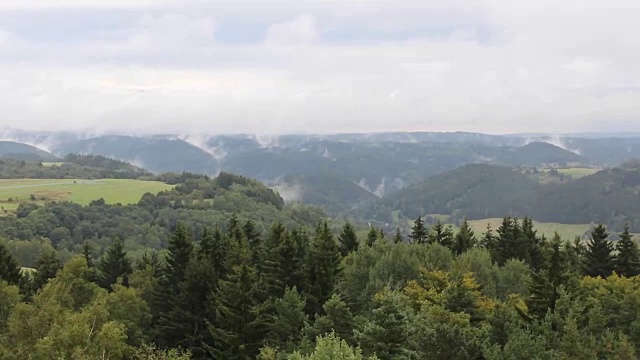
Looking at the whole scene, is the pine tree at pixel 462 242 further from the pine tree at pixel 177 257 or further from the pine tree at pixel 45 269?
the pine tree at pixel 45 269

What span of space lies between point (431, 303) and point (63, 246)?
165 meters

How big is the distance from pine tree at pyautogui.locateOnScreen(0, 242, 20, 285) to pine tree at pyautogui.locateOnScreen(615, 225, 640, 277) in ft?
217

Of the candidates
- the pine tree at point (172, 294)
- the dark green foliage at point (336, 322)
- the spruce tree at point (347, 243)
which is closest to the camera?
the dark green foliage at point (336, 322)

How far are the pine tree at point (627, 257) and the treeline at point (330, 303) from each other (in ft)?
0.44

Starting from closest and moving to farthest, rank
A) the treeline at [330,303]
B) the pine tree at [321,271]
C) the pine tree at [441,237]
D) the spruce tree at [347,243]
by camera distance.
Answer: the treeline at [330,303], the pine tree at [321,271], the spruce tree at [347,243], the pine tree at [441,237]

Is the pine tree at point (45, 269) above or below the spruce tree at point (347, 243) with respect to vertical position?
below

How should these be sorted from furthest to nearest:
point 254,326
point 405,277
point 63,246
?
point 63,246, point 405,277, point 254,326

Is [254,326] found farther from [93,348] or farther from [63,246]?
[63,246]

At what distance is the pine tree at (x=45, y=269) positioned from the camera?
72.6 metres

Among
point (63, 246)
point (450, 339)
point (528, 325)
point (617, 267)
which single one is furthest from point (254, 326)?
point (63, 246)

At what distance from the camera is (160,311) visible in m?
59.0

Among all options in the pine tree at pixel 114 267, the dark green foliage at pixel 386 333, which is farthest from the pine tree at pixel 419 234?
the dark green foliage at pixel 386 333

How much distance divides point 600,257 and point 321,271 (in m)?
35.9

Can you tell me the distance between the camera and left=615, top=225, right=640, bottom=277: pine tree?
226 ft
